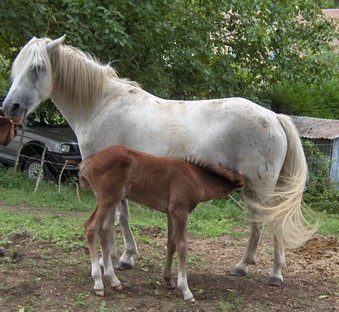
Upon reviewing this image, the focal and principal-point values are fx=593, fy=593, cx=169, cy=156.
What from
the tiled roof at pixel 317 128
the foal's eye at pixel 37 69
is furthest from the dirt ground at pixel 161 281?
the tiled roof at pixel 317 128

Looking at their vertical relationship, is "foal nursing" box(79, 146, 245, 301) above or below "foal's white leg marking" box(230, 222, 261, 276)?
above

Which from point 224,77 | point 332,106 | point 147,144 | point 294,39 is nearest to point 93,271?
point 147,144

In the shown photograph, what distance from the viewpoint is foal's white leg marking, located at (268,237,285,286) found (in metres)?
5.52

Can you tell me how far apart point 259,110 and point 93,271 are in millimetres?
2064

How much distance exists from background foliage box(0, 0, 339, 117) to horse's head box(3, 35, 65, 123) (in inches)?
172

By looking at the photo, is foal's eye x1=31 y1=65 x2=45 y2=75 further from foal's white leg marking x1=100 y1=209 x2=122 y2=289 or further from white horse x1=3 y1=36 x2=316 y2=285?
foal's white leg marking x1=100 y1=209 x2=122 y2=289

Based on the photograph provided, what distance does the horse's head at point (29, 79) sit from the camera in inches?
205

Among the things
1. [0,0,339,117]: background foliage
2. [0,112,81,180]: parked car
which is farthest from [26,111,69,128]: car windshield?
[0,0,339,117]: background foliage

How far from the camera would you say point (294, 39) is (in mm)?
12656

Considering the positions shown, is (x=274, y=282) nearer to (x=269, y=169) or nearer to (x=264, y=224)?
(x=264, y=224)

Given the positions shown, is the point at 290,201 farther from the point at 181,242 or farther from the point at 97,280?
the point at 97,280

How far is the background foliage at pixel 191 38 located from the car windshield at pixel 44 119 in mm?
1139

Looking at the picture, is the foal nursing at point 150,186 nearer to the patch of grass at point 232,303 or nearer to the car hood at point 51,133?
the patch of grass at point 232,303

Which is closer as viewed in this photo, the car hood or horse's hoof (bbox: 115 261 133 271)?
horse's hoof (bbox: 115 261 133 271)
